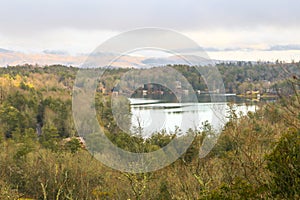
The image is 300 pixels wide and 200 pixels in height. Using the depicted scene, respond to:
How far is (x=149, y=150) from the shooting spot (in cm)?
1077

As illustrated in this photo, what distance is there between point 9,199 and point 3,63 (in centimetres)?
7419

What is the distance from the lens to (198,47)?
21.8 feet

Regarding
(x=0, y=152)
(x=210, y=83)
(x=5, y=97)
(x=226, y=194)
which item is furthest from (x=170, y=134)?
(x=5, y=97)

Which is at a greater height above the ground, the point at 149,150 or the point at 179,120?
the point at 179,120

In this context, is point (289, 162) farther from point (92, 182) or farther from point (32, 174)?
point (32, 174)

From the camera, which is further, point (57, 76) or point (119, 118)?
point (57, 76)

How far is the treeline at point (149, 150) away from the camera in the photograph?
16.5 ft

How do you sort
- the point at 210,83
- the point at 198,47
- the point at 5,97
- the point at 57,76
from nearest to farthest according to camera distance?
the point at 198,47, the point at 210,83, the point at 5,97, the point at 57,76

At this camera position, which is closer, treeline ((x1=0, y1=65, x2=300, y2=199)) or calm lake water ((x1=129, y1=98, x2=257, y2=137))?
treeline ((x1=0, y1=65, x2=300, y2=199))

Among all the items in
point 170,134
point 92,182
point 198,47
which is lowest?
point 92,182

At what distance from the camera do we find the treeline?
5043mm

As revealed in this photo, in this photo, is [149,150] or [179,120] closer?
[149,150]

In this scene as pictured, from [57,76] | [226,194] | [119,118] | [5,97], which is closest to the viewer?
[226,194]

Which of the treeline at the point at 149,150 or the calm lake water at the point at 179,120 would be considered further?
the calm lake water at the point at 179,120
